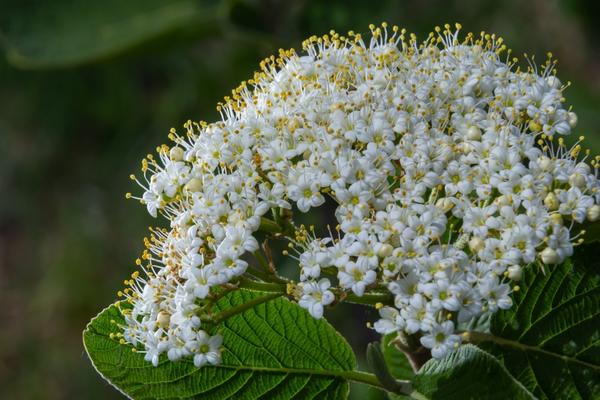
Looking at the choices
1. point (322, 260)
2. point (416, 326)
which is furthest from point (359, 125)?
point (416, 326)

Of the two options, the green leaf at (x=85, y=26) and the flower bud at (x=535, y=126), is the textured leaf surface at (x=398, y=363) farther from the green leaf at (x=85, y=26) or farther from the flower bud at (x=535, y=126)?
the green leaf at (x=85, y=26)

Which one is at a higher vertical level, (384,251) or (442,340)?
(384,251)

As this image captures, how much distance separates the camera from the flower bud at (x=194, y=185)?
182 cm

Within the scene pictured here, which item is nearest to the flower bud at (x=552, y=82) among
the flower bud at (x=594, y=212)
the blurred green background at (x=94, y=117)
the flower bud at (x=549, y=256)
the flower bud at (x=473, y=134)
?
the flower bud at (x=473, y=134)

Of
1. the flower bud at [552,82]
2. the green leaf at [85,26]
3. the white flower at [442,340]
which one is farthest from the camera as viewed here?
the green leaf at [85,26]

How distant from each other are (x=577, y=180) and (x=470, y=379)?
1.45 feet

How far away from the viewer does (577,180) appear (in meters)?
1.73

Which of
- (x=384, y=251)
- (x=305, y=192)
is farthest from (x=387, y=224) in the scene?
(x=305, y=192)

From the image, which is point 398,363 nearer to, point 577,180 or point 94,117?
point 577,180

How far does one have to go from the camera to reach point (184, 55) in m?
5.64

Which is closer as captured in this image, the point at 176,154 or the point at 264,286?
the point at 264,286

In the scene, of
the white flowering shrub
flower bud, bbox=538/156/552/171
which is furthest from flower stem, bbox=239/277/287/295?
flower bud, bbox=538/156/552/171

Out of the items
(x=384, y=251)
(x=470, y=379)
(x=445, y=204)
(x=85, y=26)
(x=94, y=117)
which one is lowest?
(x=470, y=379)

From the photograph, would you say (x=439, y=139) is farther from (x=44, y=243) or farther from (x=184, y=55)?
(x=44, y=243)
